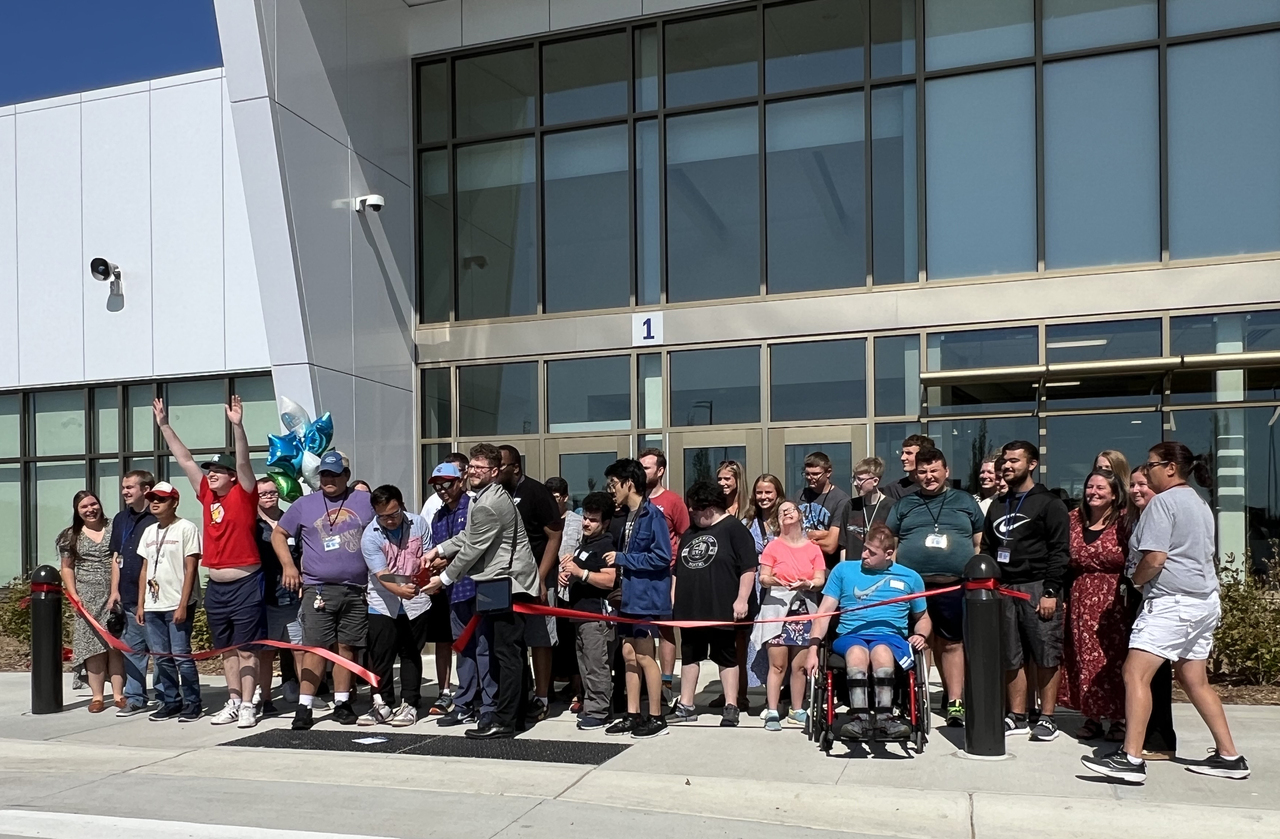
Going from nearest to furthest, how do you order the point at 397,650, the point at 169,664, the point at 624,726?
the point at 624,726 < the point at 397,650 < the point at 169,664

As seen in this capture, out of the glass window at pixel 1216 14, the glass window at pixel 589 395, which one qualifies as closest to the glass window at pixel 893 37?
the glass window at pixel 1216 14

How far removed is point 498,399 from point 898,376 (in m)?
5.10

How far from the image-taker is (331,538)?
8711 millimetres

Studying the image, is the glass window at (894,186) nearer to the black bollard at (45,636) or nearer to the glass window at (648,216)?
the glass window at (648,216)

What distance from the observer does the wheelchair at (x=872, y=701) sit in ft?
23.8

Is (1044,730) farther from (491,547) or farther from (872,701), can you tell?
(491,547)

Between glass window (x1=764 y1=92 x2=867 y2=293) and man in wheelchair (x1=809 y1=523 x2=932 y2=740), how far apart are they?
652cm

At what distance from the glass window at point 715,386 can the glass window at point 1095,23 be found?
4.84 m

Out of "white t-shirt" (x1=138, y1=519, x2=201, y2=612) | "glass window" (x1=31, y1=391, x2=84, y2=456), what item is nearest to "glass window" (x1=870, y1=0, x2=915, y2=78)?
"white t-shirt" (x1=138, y1=519, x2=201, y2=612)

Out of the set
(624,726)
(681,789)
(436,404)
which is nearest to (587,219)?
(436,404)

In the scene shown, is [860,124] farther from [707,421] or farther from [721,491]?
[721,491]

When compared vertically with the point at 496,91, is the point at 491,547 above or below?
below

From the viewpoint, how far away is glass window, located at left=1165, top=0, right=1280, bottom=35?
12250 mm

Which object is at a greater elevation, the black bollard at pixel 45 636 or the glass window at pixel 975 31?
the glass window at pixel 975 31
